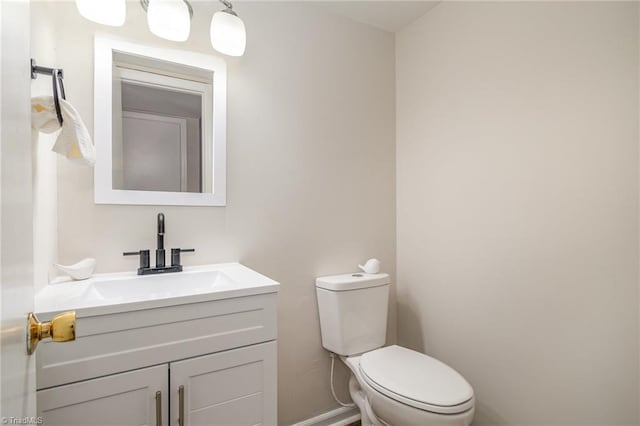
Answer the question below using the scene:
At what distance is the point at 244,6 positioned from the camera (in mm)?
1553

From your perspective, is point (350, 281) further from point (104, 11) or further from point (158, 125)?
point (104, 11)

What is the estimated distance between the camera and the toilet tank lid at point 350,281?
1608 mm

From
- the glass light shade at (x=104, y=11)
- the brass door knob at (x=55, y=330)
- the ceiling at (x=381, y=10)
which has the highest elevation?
the ceiling at (x=381, y=10)

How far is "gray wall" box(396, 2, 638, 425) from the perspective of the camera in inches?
43.8

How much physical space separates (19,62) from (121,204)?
928 millimetres

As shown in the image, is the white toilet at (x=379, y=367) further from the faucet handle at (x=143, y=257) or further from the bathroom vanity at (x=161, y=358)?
the faucet handle at (x=143, y=257)

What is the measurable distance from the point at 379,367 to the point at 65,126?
1.43 meters

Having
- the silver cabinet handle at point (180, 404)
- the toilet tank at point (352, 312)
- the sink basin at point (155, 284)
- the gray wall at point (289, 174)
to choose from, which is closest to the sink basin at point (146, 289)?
the sink basin at point (155, 284)

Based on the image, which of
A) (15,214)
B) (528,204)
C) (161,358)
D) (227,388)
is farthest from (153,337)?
(528,204)

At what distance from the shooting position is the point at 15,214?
1.40 ft

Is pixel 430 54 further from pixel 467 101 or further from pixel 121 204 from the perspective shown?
pixel 121 204

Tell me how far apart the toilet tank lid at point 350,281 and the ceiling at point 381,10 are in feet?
4.80

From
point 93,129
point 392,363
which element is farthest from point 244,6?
point 392,363

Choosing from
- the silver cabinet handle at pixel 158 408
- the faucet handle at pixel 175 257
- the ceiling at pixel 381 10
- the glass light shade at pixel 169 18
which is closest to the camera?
the silver cabinet handle at pixel 158 408
